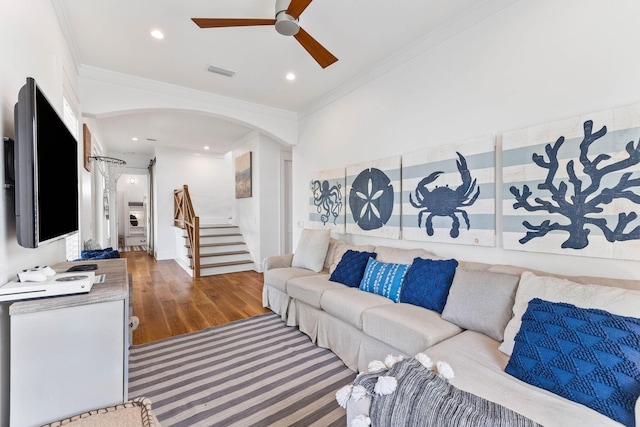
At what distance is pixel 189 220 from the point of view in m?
5.73

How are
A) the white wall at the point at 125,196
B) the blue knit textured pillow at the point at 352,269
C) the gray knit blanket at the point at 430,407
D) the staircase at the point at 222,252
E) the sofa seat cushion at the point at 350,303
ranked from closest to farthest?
the gray knit blanket at the point at 430,407 → the sofa seat cushion at the point at 350,303 → the blue knit textured pillow at the point at 352,269 → the staircase at the point at 222,252 → the white wall at the point at 125,196

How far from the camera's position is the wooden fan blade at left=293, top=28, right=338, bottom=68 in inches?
87.0

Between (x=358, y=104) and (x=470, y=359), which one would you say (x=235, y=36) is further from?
(x=470, y=359)

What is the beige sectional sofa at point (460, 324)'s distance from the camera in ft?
3.78

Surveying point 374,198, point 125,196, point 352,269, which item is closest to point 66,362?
point 352,269

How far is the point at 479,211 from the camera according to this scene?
225 centimetres

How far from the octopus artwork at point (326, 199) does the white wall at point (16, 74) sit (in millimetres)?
2803

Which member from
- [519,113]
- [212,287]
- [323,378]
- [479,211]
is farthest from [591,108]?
[212,287]

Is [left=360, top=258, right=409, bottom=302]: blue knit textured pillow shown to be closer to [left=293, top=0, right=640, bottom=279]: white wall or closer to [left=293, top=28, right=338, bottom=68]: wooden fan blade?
[left=293, top=0, right=640, bottom=279]: white wall

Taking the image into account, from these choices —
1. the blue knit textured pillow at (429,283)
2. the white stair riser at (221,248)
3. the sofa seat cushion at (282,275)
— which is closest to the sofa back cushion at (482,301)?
the blue knit textured pillow at (429,283)

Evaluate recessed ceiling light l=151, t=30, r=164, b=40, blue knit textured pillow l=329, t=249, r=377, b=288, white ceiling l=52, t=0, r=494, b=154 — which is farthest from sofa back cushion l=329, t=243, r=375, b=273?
recessed ceiling light l=151, t=30, r=164, b=40

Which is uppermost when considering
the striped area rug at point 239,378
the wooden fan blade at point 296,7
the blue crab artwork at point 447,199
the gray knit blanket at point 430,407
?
the wooden fan blade at point 296,7

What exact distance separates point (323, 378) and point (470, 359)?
1132mm

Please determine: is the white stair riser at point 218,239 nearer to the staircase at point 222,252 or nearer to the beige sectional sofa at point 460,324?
the staircase at point 222,252
